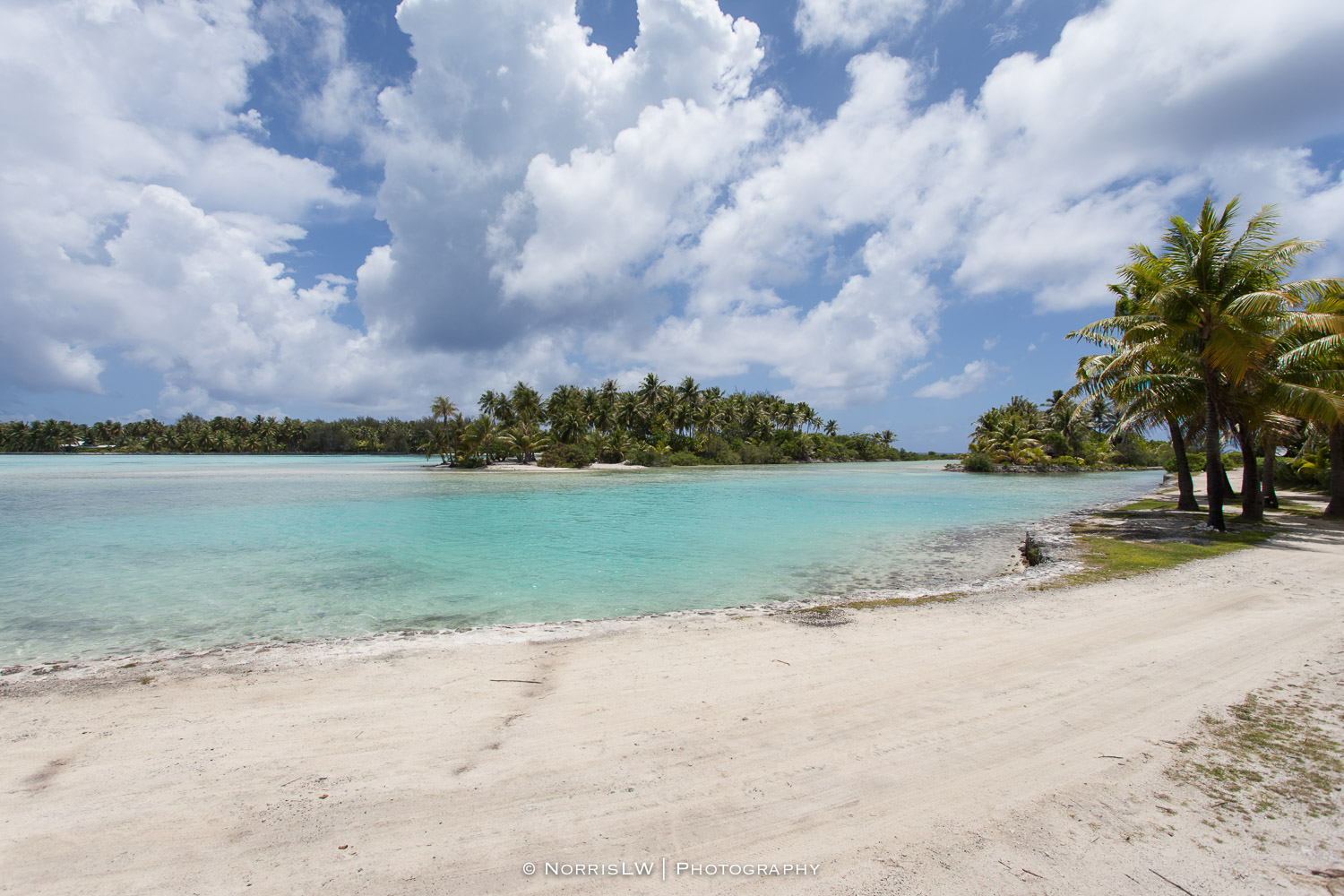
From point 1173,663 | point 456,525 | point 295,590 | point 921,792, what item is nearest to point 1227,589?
point 1173,663

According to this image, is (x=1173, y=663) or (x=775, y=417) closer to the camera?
(x=1173, y=663)

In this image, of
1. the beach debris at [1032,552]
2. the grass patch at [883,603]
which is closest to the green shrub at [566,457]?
the beach debris at [1032,552]

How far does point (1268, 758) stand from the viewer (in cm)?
370

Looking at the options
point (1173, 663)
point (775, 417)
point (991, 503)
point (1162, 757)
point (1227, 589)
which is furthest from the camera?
point (775, 417)

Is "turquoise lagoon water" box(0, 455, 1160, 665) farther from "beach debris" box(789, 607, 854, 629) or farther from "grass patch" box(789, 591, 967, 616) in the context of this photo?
"beach debris" box(789, 607, 854, 629)

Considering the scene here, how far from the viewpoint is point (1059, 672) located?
5.26 meters

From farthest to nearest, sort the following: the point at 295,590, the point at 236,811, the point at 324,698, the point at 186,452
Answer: the point at 186,452 → the point at 295,590 → the point at 324,698 → the point at 236,811

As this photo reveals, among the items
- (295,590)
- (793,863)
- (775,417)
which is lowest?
(295,590)

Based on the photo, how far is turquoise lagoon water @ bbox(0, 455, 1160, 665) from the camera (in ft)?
30.2

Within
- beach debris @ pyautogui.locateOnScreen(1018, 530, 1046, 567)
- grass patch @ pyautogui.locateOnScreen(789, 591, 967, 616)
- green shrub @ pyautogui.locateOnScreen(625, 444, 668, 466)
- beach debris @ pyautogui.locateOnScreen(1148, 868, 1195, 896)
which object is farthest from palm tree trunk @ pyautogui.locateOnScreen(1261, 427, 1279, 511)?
green shrub @ pyautogui.locateOnScreen(625, 444, 668, 466)

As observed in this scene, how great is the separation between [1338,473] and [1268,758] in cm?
2081

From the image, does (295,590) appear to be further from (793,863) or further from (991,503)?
(991,503)

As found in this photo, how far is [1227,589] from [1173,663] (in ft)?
14.8

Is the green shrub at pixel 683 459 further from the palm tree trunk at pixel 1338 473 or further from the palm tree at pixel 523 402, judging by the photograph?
the palm tree trunk at pixel 1338 473
